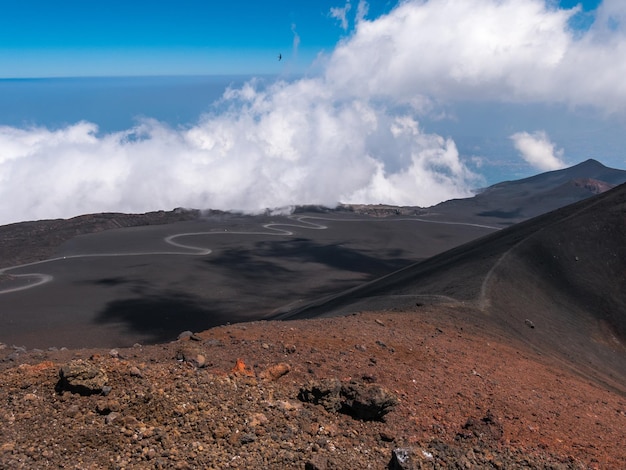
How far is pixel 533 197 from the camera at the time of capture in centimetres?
8762

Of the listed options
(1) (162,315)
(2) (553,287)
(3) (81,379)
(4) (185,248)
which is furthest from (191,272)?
→ (3) (81,379)

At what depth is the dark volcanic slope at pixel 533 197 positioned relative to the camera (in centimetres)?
7869

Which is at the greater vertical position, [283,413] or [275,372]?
[275,372]

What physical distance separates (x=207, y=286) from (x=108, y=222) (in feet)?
99.2

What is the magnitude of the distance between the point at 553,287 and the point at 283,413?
17.8 metres

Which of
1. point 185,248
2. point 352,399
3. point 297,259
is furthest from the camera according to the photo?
point 185,248

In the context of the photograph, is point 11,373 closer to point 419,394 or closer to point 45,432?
point 45,432

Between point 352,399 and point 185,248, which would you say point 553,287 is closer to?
point 352,399

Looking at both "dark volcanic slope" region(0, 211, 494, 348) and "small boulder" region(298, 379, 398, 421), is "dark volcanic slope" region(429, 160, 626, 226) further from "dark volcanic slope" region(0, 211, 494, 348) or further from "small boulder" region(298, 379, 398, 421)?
"small boulder" region(298, 379, 398, 421)

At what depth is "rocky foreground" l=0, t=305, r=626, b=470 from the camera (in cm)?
596

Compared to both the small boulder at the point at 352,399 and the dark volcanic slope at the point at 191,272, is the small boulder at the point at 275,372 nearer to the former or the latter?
the small boulder at the point at 352,399

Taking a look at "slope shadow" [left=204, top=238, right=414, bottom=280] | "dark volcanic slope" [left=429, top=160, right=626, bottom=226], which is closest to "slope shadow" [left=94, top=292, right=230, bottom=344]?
"slope shadow" [left=204, top=238, right=414, bottom=280]

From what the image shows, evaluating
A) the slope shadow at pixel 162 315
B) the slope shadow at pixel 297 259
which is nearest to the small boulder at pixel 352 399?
the slope shadow at pixel 162 315

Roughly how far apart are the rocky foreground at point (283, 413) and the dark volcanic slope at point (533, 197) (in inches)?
2623
